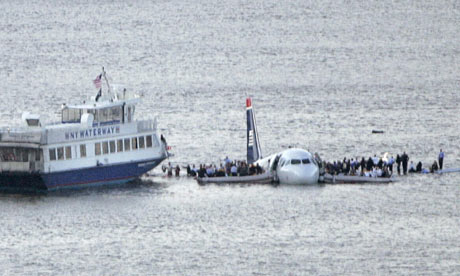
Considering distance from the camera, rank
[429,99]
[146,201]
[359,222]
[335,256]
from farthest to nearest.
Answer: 1. [429,99]
2. [146,201]
3. [359,222]
4. [335,256]

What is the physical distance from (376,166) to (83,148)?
24933mm

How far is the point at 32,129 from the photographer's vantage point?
12988 cm

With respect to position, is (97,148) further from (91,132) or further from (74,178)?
(74,178)

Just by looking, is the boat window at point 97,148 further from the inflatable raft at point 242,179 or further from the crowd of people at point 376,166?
the crowd of people at point 376,166

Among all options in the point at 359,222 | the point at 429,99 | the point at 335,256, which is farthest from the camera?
the point at 429,99

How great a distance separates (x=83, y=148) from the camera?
132m

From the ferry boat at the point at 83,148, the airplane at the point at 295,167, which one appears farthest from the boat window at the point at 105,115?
the airplane at the point at 295,167

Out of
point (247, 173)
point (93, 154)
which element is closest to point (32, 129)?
point (93, 154)

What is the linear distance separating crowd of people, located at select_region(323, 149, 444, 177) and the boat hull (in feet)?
53.2

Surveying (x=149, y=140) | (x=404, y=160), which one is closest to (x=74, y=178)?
(x=149, y=140)

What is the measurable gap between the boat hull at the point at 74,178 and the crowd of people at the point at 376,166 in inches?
638

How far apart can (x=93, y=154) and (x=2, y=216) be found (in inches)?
549

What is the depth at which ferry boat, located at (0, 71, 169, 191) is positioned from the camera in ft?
424

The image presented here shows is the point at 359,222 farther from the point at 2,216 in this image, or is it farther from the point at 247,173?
the point at 2,216
